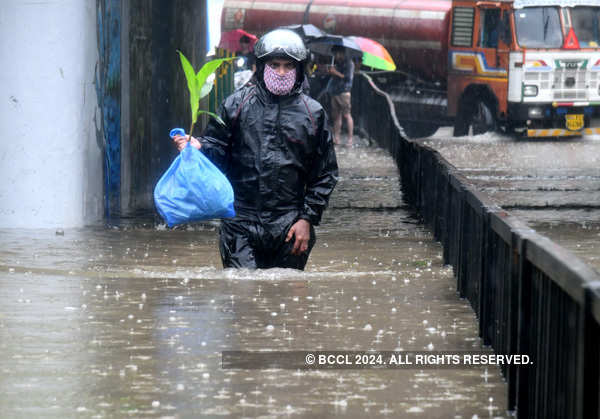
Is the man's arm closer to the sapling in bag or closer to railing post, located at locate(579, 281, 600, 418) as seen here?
the sapling in bag

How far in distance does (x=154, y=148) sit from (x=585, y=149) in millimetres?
13824

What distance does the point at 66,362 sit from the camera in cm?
625

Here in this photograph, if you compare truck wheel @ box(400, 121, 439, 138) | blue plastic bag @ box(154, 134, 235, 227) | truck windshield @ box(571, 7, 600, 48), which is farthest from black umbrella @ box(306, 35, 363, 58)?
blue plastic bag @ box(154, 134, 235, 227)

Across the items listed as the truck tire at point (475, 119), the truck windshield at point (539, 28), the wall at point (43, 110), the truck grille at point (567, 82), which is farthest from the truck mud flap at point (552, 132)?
the wall at point (43, 110)

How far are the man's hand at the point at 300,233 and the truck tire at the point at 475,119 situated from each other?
23950mm


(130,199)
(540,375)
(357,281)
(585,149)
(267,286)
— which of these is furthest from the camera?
(585,149)

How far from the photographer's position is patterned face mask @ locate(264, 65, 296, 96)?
802cm

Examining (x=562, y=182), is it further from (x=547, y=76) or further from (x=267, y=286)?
(x=267, y=286)

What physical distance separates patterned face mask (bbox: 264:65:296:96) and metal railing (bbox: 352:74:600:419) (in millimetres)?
1300

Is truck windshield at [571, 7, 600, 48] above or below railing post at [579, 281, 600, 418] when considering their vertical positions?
above

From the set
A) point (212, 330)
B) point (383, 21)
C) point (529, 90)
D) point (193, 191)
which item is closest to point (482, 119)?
point (529, 90)

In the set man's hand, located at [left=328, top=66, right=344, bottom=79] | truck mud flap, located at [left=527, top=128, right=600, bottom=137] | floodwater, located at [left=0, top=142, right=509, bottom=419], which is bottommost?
truck mud flap, located at [left=527, top=128, right=600, bottom=137]

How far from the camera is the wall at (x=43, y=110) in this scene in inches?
498

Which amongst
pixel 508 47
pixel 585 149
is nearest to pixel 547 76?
pixel 508 47
